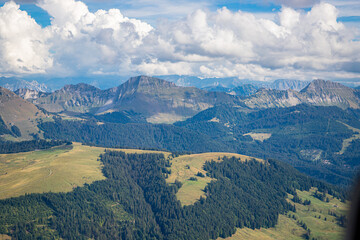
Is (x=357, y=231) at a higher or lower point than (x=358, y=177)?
lower

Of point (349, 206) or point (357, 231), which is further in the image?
point (349, 206)

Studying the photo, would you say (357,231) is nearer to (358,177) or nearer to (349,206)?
(349,206)

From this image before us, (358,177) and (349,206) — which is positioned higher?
(358,177)

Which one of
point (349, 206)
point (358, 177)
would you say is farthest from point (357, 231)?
point (358, 177)
